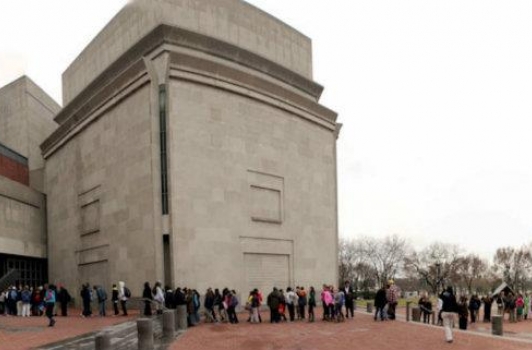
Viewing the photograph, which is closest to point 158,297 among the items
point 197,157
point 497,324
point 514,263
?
point 197,157

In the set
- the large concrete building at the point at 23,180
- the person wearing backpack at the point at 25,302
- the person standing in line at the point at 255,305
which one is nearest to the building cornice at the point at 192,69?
the large concrete building at the point at 23,180

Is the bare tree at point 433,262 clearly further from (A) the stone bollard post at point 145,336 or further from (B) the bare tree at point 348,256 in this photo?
(A) the stone bollard post at point 145,336

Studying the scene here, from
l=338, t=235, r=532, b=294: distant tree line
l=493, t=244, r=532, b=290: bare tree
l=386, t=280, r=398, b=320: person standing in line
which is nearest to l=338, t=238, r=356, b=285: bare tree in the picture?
l=338, t=235, r=532, b=294: distant tree line

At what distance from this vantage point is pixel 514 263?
8494cm

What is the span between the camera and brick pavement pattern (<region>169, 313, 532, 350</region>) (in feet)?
45.7

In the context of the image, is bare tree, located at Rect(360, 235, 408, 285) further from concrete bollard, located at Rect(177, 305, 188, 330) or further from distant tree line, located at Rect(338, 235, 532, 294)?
concrete bollard, located at Rect(177, 305, 188, 330)

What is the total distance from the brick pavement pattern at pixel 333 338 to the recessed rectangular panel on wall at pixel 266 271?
27.3 feet

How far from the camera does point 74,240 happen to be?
3319 cm

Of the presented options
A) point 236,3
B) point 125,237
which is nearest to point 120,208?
point 125,237

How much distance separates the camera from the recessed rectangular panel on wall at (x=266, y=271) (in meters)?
27.6

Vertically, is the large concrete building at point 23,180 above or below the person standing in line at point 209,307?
above

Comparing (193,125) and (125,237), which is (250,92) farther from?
(125,237)

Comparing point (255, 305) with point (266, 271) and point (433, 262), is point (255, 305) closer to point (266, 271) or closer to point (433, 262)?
point (266, 271)

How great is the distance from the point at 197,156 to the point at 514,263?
246 feet
